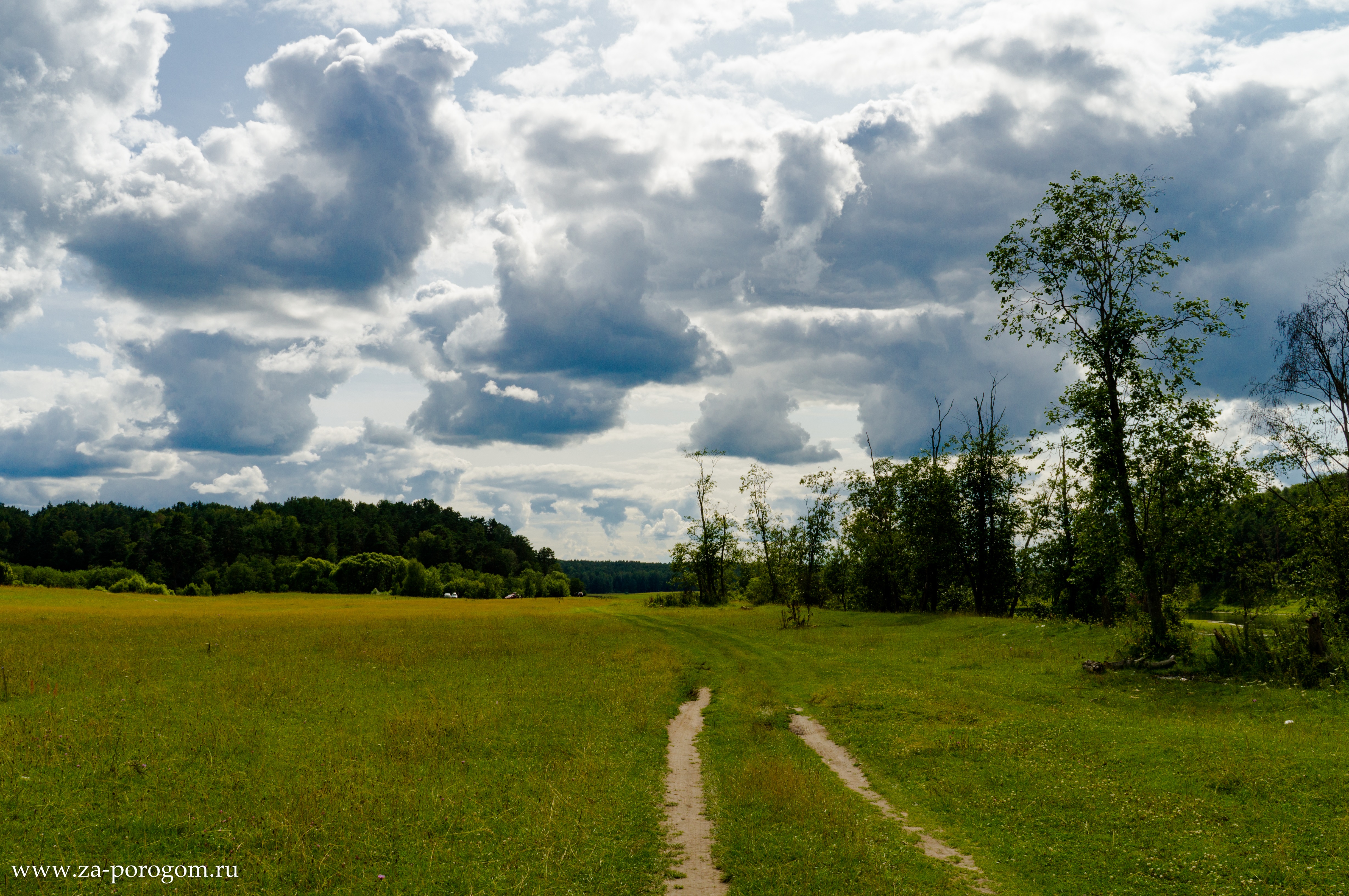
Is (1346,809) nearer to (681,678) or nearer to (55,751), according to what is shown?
(681,678)

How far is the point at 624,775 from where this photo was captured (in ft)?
58.5

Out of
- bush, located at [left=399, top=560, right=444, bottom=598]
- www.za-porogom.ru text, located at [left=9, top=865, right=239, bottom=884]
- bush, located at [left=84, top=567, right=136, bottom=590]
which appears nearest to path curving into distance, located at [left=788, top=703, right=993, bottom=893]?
www.za-porogom.ru text, located at [left=9, top=865, right=239, bottom=884]

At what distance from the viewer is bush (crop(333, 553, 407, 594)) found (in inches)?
5094

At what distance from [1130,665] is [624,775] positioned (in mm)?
25183

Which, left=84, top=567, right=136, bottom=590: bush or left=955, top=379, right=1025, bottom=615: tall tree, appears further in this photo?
left=84, top=567, right=136, bottom=590: bush

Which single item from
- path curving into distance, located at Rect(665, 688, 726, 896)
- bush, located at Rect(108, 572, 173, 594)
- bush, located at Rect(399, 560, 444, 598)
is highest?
path curving into distance, located at Rect(665, 688, 726, 896)

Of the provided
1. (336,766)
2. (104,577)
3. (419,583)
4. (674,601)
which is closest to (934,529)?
(674,601)

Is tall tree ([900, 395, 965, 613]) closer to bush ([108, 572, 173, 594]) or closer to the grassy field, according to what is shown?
the grassy field

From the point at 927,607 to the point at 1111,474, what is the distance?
46.7 meters

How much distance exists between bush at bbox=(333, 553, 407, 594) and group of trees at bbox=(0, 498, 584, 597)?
16cm

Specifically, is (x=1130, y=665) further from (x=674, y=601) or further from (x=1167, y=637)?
(x=674, y=601)

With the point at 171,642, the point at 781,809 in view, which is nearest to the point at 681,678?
the point at 781,809

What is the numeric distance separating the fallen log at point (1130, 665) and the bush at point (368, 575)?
120816 millimetres

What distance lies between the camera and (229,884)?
11188 millimetres
